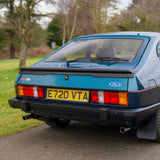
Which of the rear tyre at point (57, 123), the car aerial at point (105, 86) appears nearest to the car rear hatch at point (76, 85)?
the car aerial at point (105, 86)

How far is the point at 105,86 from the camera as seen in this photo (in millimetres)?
3078

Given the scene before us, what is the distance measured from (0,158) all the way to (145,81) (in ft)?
6.48

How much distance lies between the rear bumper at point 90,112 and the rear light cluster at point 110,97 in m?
0.07

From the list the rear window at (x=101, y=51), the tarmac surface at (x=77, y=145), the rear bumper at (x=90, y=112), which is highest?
the rear window at (x=101, y=51)

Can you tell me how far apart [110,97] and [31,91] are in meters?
1.12

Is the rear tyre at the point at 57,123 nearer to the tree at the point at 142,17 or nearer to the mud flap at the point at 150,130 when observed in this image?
the mud flap at the point at 150,130

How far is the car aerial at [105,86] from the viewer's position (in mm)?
3031

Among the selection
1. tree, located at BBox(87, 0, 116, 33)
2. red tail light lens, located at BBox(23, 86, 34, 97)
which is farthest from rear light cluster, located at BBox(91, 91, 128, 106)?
tree, located at BBox(87, 0, 116, 33)

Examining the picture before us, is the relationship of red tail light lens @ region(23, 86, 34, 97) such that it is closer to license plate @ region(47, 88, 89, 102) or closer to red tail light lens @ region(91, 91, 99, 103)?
license plate @ region(47, 88, 89, 102)

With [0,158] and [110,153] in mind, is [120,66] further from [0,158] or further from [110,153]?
[0,158]

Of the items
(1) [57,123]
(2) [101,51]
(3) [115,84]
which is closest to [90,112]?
(3) [115,84]

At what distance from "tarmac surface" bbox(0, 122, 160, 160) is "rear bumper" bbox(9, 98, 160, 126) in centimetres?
45

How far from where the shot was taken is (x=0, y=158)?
327 cm

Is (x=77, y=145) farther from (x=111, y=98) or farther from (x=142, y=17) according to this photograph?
(x=142, y=17)
